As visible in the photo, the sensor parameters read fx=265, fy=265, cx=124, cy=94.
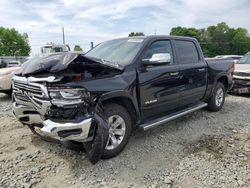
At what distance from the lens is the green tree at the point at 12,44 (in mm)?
64562

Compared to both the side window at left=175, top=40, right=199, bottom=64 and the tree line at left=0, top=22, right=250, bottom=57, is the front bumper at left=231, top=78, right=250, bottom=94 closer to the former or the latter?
the side window at left=175, top=40, right=199, bottom=64

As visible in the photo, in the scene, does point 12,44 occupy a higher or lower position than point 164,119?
higher

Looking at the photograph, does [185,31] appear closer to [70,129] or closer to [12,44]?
[12,44]

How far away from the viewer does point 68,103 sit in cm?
341

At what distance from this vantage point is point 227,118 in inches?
246

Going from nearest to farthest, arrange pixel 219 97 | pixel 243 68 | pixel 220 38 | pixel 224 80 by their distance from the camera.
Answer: pixel 219 97 → pixel 224 80 → pixel 243 68 → pixel 220 38

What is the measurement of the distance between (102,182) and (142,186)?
52cm

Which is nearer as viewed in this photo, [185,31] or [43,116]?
[43,116]

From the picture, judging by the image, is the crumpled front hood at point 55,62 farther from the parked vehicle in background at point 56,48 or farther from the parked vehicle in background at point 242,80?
the parked vehicle in background at point 56,48

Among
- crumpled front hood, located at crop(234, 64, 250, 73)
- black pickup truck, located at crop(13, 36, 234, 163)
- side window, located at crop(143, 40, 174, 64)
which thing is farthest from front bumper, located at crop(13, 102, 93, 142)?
crumpled front hood, located at crop(234, 64, 250, 73)

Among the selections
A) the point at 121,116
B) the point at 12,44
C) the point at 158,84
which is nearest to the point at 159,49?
the point at 158,84

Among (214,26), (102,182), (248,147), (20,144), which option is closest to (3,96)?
(20,144)

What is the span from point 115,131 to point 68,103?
98cm

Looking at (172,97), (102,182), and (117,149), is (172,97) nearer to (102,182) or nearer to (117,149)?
(117,149)
